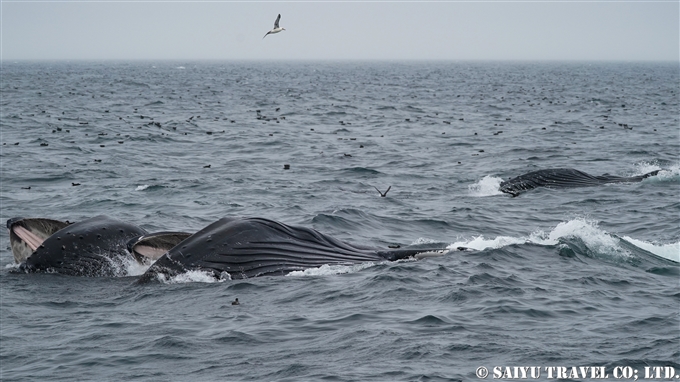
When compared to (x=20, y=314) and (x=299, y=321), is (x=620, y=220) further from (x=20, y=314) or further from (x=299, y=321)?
(x=20, y=314)

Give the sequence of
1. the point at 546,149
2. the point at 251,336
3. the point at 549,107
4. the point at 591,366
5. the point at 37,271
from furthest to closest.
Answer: the point at 549,107 < the point at 546,149 < the point at 37,271 < the point at 251,336 < the point at 591,366

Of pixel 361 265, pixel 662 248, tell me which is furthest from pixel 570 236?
pixel 361 265

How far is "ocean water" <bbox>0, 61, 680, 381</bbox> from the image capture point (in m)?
10.8

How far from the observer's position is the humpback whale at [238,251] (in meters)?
13.3

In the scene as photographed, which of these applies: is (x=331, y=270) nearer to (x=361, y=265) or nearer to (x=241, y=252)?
(x=361, y=265)

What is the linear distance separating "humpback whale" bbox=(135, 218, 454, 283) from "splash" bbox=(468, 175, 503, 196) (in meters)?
11.3

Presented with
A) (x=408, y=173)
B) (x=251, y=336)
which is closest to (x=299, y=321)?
(x=251, y=336)

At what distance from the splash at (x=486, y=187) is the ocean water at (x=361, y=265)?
15 centimetres

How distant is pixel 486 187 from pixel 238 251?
529 inches

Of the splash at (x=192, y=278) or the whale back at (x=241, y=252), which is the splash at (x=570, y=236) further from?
the splash at (x=192, y=278)

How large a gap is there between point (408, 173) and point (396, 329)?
57.5 ft

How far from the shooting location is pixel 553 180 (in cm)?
2500

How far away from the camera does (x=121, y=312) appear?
12.5 m

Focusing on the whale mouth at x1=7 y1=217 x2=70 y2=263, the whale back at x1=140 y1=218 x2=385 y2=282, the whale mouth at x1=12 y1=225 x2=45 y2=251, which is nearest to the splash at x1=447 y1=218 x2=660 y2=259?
the whale back at x1=140 y1=218 x2=385 y2=282
